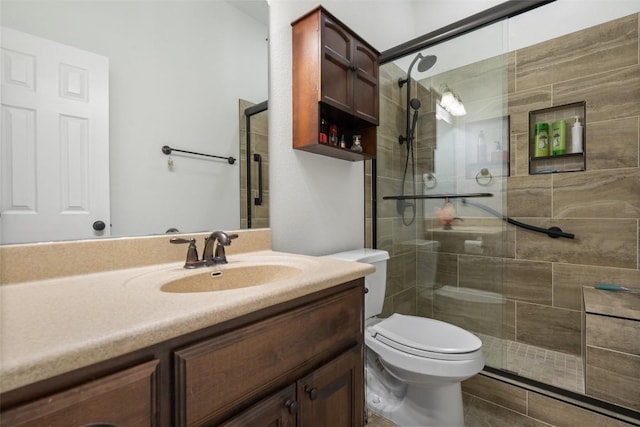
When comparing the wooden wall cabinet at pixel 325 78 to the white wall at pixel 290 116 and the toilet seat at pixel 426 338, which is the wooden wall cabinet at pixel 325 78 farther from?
the toilet seat at pixel 426 338

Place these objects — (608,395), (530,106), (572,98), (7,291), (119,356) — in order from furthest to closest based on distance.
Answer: (530,106), (572,98), (608,395), (7,291), (119,356)

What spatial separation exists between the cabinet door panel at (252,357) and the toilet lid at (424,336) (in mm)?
621

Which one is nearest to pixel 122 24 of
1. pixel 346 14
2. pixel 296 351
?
pixel 296 351

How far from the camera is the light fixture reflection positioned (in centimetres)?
181

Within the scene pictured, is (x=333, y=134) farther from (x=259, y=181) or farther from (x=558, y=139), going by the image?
(x=558, y=139)

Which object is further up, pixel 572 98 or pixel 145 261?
pixel 572 98

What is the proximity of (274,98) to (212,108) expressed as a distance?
321 millimetres

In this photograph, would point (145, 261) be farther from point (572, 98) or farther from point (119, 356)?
point (572, 98)

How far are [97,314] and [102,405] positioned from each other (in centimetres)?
16

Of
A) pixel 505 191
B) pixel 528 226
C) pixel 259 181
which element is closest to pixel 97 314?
pixel 259 181

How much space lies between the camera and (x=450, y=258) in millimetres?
1950

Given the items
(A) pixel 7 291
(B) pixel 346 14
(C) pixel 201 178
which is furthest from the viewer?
(B) pixel 346 14

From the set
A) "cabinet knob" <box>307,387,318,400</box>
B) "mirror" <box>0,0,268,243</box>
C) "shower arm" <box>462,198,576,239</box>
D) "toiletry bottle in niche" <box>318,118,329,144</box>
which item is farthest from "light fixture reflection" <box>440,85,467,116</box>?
"cabinet knob" <box>307,387,318,400</box>

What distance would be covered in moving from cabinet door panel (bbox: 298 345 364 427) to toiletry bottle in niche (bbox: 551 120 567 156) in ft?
6.56
